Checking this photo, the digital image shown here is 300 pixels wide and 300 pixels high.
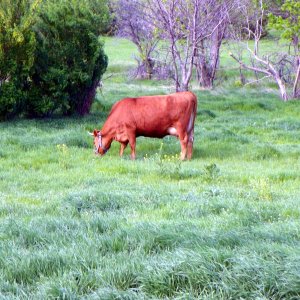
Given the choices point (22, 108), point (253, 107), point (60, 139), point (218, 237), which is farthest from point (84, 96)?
point (218, 237)

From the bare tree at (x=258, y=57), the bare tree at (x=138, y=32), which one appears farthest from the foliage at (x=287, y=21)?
the bare tree at (x=138, y=32)

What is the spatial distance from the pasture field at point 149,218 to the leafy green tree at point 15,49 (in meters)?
1.26

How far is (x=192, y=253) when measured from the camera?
17.5 ft

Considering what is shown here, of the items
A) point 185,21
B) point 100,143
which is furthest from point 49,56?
point 185,21

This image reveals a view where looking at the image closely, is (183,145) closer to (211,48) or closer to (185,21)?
(185,21)

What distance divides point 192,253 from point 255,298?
0.93m

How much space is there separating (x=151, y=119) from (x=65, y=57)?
4662 mm

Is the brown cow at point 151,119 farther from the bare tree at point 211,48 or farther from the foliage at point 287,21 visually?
the bare tree at point 211,48

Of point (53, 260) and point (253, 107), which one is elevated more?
point (53, 260)

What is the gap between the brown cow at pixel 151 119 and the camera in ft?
45.9

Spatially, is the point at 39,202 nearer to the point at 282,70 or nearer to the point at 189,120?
the point at 189,120

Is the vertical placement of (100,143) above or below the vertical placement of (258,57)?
below

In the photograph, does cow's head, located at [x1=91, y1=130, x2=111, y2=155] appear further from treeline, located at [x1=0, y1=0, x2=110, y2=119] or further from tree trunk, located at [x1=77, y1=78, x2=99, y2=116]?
tree trunk, located at [x1=77, y1=78, x2=99, y2=116]

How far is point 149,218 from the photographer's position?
7152 millimetres
